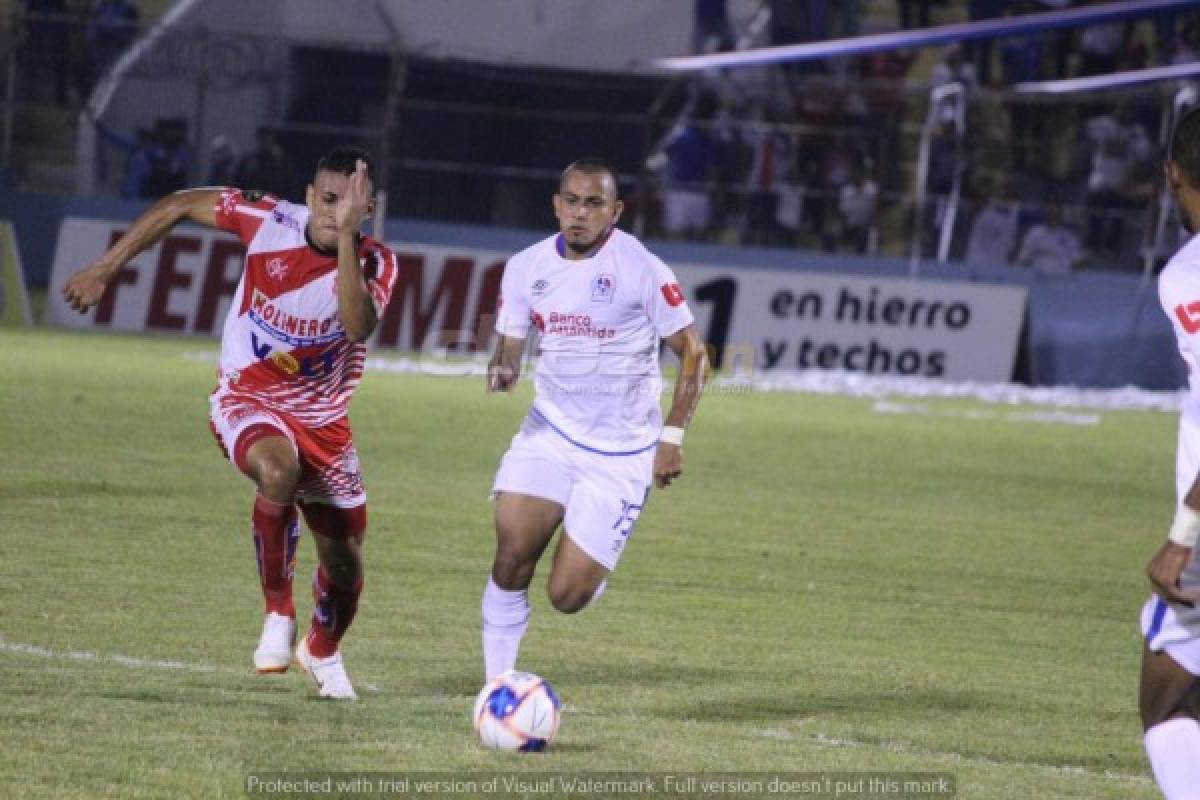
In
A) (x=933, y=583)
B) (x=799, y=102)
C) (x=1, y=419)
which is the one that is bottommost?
(x=1, y=419)

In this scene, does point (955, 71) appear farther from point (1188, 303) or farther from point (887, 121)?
point (1188, 303)

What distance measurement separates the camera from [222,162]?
97.0 feet

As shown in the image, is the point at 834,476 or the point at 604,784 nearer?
the point at 604,784

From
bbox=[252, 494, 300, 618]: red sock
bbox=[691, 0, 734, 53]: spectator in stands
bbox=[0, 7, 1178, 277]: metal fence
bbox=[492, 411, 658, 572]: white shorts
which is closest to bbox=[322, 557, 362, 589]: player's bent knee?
bbox=[252, 494, 300, 618]: red sock

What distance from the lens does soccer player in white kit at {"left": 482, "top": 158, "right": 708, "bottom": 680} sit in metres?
8.50

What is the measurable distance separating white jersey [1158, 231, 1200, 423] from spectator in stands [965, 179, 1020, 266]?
23.0m

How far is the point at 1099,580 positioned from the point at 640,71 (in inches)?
724

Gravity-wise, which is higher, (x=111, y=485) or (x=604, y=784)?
(x=604, y=784)

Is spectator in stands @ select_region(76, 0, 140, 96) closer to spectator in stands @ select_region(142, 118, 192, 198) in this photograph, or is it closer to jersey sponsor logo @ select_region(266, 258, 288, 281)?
spectator in stands @ select_region(142, 118, 192, 198)

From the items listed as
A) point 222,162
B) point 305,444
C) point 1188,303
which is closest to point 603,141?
point 222,162

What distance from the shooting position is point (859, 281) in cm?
2773

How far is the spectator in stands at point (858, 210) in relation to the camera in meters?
28.7

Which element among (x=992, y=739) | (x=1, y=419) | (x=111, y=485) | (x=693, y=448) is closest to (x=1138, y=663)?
A: (x=992, y=739)

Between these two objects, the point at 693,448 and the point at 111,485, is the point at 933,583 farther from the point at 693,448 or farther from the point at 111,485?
the point at 693,448
